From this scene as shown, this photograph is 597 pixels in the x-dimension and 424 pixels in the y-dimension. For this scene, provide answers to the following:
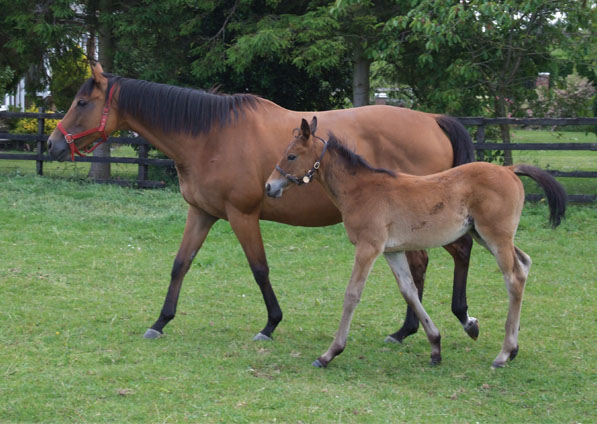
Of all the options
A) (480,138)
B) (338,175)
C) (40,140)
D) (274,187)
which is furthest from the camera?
(40,140)

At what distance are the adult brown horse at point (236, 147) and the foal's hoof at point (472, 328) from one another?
0.02m

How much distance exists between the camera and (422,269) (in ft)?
21.0

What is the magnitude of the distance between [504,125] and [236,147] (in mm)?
8485

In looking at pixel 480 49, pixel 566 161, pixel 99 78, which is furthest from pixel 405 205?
pixel 566 161

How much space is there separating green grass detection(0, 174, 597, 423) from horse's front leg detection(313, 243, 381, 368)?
0.49 feet

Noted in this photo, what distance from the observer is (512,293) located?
5418 millimetres

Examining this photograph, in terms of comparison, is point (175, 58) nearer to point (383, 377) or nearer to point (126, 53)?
point (126, 53)

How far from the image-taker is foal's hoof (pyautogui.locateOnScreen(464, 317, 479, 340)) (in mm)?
6074

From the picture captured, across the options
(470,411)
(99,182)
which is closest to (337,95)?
(99,182)

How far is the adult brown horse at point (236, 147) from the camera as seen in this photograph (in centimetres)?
617

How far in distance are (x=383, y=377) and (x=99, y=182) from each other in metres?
10.6

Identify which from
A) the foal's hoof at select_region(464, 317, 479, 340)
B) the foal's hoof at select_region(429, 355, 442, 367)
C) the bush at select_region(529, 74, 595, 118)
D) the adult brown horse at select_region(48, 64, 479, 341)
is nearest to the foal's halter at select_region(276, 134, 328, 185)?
the adult brown horse at select_region(48, 64, 479, 341)

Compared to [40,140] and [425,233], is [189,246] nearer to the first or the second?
[425,233]

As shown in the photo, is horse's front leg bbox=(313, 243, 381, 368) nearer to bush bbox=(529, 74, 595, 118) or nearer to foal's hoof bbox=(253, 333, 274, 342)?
foal's hoof bbox=(253, 333, 274, 342)
